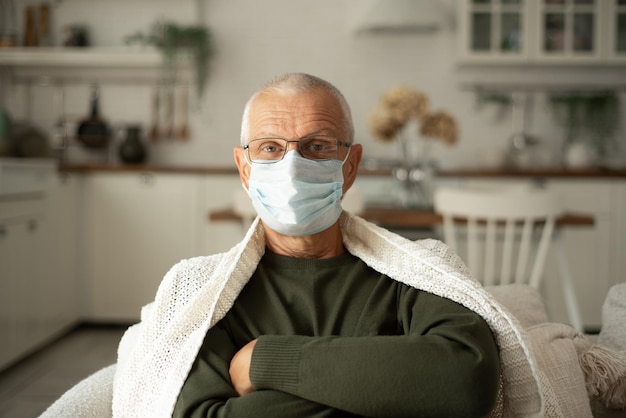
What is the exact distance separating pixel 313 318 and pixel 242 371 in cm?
18

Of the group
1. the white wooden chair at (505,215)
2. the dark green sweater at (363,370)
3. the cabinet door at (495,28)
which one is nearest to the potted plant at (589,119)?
the cabinet door at (495,28)

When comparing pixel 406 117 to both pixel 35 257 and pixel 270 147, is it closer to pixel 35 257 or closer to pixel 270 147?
pixel 270 147

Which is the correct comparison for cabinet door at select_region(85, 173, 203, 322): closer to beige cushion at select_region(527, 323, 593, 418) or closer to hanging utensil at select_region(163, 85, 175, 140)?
hanging utensil at select_region(163, 85, 175, 140)

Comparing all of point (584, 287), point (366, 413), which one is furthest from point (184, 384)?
point (584, 287)

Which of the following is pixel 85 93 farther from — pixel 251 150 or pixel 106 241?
pixel 251 150

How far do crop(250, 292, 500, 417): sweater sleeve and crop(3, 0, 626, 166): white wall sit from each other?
364 cm

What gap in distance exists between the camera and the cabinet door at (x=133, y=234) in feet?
13.1

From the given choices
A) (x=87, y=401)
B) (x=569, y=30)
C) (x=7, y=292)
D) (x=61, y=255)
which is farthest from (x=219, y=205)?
(x=87, y=401)

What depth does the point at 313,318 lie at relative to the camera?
1.21 metres

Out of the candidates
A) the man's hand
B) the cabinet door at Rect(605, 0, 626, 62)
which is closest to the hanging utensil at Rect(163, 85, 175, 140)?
the cabinet door at Rect(605, 0, 626, 62)

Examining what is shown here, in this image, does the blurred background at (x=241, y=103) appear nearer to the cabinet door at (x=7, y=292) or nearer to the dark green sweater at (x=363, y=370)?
the cabinet door at (x=7, y=292)

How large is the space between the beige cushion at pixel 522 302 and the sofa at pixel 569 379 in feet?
0.42

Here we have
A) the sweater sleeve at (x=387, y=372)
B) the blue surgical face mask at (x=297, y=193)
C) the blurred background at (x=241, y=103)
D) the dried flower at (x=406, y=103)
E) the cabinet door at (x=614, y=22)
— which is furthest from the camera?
the cabinet door at (x=614, y=22)

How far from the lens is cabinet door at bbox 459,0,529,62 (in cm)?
428
